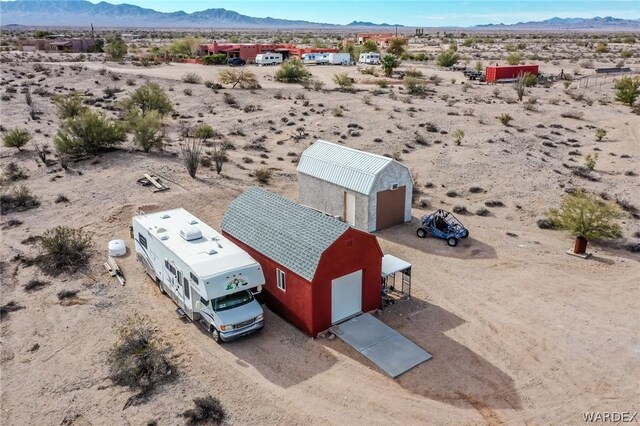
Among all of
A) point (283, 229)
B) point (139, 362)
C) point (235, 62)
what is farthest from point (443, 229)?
point (235, 62)

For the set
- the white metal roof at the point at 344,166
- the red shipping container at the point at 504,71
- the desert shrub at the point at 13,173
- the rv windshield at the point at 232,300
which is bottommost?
the rv windshield at the point at 232,300

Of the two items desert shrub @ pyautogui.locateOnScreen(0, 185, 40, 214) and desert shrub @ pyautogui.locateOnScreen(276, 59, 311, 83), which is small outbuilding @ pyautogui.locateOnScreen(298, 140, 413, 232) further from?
desert shrub @ pyautogui.locateOnScreen(276, 59, 311, 83)

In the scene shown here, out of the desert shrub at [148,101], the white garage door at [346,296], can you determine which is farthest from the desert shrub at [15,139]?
the white garage door at [346,296]

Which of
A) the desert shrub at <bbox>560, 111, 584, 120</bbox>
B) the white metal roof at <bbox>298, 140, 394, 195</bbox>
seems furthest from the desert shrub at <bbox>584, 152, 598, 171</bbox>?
the white metal roof at <bbox>298, 140, 394, 195</bbox>

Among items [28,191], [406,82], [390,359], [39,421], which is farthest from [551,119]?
[39,421]

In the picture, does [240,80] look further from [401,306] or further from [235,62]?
[401,306]

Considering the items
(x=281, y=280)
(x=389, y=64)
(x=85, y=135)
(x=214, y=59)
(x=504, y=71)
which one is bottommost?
(x=281, y=280)

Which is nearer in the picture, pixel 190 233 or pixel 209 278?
pixel 209 278

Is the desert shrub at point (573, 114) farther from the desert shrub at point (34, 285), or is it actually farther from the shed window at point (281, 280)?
the desert shrub at point (34, 285)
